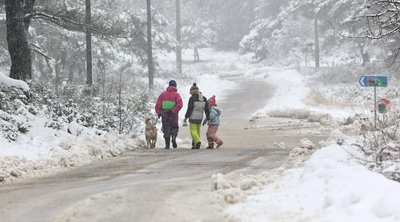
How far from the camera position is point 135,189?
663 centimetres

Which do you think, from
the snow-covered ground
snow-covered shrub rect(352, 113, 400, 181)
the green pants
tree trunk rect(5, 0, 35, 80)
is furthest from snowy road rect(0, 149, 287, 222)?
tree trunk rect(5, 0, 35, 80)

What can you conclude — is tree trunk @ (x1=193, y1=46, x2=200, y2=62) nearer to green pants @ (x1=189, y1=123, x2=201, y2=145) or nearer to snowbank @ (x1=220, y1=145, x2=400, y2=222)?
green pants @ (x1=189, y1=123, x2=201, y2=145)

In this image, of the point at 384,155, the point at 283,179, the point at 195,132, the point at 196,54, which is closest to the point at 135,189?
the point at 283,179

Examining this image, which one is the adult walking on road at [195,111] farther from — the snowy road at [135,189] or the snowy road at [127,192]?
the snowy road at [127,192]

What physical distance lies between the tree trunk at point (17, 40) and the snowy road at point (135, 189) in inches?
143

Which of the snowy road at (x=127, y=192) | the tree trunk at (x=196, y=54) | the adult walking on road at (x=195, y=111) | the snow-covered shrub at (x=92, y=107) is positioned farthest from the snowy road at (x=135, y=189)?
the tree trunk at (x=196, y=54)

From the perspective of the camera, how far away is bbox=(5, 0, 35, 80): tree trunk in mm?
12109

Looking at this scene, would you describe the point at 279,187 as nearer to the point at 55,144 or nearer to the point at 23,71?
the point at 55,144

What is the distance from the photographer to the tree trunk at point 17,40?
39.7 ft

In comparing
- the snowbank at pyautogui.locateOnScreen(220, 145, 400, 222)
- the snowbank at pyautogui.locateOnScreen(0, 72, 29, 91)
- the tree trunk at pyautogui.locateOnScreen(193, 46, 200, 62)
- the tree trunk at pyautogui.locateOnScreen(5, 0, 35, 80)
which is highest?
the tree trunk at pyautogui.locateOnScreen(193, 46, 200, 62)

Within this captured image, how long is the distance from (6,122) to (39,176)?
218 cm

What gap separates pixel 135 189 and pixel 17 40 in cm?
715

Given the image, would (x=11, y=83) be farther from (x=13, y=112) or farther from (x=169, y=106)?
(x=169, y=106)

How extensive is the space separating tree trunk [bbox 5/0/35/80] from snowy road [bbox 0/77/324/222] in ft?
11.9
